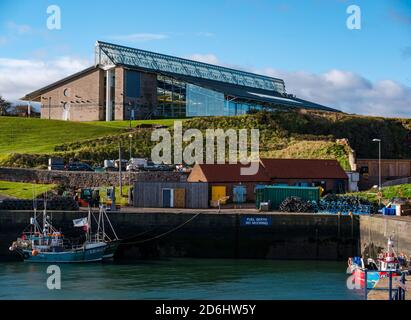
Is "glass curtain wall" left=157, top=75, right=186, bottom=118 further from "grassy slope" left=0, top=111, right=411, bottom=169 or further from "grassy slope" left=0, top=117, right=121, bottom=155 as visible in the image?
"grassy slope" left=0, top=117, right=121, bottom=155

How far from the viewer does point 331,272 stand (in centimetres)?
3888

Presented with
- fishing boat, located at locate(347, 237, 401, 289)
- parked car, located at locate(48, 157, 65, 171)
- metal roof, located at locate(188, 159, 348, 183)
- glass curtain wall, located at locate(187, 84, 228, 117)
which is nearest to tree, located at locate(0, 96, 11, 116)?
glass curtain wall, located at locate(187, 84, 228, 117)

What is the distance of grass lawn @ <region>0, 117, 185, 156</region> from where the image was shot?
263ft

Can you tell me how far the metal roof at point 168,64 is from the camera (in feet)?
312

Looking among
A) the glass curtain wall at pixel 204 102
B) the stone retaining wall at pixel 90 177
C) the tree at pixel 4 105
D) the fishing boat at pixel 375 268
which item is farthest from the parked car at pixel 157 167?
the tree at pixel 4 105

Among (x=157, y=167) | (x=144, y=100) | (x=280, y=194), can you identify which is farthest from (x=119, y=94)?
(x=280, y=194)

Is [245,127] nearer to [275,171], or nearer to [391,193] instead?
[275,171]

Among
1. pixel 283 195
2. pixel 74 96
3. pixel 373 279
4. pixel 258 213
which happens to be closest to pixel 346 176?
pixel 283 195

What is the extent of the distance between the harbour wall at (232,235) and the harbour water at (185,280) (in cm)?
148

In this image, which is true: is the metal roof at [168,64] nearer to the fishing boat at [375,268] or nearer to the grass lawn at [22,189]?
the grass lawn at [22,189]
